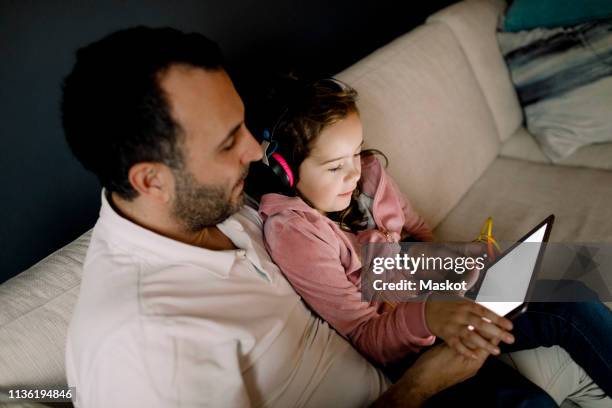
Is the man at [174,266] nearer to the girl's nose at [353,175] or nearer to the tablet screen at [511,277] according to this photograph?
the tablet screen at [511,277]

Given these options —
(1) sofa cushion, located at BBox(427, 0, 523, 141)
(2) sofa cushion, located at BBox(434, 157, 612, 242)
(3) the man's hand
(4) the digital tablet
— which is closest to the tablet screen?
(4) the digital tablet

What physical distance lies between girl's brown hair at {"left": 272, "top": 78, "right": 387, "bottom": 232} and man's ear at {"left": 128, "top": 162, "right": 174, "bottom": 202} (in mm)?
290

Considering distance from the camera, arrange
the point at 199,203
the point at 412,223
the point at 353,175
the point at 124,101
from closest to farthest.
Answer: the point at 124,101 → the point at 199,203 → the point at 353,175 → the point at 412,223

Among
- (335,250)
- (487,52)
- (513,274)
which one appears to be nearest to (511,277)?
(513,274)

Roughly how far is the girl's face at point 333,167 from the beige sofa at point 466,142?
31 cm

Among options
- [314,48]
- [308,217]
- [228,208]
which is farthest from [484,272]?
[314,48]

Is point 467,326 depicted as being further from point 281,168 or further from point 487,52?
point 487,52

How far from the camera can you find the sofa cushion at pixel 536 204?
1.40 m

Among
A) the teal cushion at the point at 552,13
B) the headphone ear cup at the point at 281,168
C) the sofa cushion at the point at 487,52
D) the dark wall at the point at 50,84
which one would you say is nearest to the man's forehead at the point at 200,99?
the headphone ear cup at the point at 281,168

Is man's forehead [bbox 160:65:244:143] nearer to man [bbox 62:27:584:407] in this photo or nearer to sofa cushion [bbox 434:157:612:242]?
man [bbox 62:27:584:407]

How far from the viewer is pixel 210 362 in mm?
737

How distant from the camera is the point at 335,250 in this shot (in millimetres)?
993

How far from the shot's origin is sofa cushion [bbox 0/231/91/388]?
0.77m

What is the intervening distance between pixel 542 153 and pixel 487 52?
0.44m
